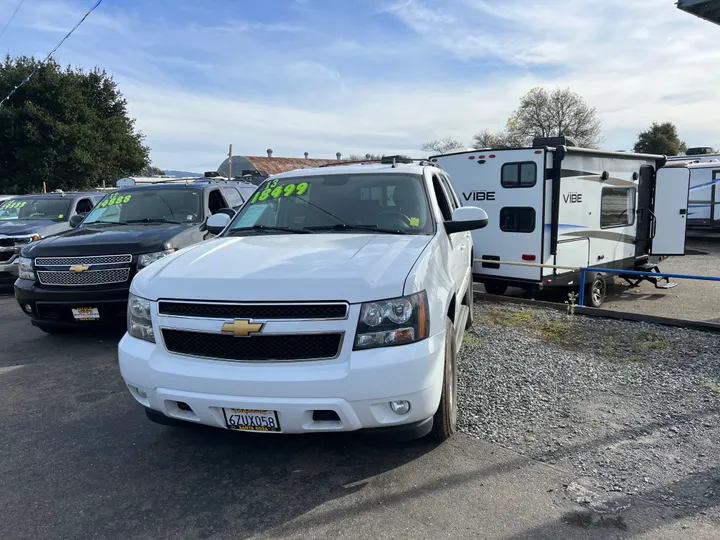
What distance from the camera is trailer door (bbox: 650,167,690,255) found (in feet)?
34.9

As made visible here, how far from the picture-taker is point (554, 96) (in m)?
50.9

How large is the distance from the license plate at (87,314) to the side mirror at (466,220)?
415 cm

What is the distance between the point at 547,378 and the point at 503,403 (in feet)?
2.61

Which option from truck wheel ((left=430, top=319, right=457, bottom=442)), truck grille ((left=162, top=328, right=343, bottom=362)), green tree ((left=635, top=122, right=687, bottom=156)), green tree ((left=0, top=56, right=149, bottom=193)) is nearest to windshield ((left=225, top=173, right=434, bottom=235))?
truck wheel ((left=430, top=319, right=457, bottom=442))

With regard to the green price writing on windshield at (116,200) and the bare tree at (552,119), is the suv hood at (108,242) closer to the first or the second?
the green price writing on windshield at (116,200)

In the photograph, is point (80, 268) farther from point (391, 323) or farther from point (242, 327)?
point (391, 323)

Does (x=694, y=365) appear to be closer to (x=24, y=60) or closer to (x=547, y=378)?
(x=547, y=378)

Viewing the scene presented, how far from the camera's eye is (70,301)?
6078 mm

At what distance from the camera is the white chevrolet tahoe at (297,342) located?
2938 mm

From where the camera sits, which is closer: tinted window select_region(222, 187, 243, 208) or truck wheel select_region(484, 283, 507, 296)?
tinted window select_region(222, 187, 243, 208)

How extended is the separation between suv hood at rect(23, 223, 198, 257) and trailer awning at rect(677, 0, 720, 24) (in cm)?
665

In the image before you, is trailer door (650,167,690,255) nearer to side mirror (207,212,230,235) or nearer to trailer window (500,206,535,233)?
trailer window (500,206,535,233)

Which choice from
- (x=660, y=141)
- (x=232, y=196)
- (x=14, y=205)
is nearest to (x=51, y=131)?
(x=14, y=205)

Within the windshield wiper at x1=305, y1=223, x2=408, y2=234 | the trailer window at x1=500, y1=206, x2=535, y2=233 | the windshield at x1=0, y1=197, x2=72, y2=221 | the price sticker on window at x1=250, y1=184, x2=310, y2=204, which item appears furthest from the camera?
the windshield at x1=0, y1=197, x2=72, y2=221
